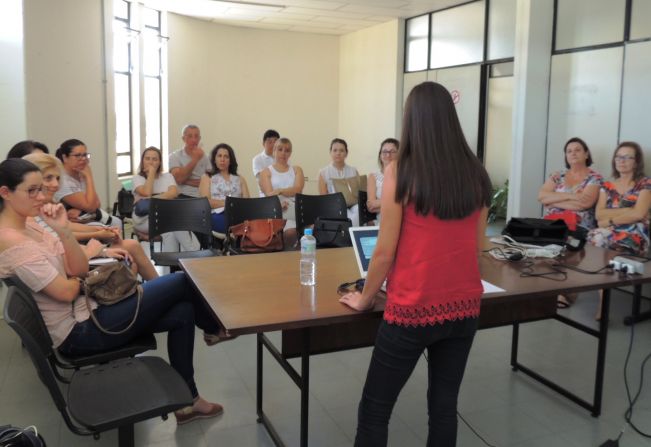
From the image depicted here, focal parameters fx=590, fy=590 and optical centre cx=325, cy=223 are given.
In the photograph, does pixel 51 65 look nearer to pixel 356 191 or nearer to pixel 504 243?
pixel 356 191

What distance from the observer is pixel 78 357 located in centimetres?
248

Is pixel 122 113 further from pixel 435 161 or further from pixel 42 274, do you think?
pixel 435 161

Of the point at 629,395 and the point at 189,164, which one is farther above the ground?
the point at 189,164

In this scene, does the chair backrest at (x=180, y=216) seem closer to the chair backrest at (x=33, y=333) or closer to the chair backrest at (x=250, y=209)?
the chair backrest at (x=250, y=209)

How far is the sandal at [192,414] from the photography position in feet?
9.32

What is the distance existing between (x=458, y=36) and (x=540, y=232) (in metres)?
5.55

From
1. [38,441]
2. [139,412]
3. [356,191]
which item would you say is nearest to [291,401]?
[139,412]

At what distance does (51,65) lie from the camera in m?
6.07

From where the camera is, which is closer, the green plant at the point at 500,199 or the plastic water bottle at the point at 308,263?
the plastic water bottle at the point at 308,263

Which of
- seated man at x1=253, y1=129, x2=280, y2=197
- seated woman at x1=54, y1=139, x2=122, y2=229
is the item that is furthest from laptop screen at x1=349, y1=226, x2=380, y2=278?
seated man at x1=253, y1=129, x2=280, y2=197

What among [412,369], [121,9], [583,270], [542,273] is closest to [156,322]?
[412,369]

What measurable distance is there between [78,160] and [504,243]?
10.5 feet

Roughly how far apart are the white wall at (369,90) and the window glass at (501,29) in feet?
5.94

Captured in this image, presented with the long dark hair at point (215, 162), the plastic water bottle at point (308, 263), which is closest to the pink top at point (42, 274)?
the plastic water bottle at point (308, 263)
